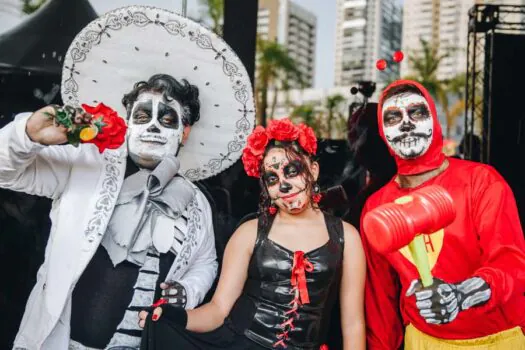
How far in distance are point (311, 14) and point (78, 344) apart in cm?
342

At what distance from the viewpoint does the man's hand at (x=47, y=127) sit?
2.18 metres

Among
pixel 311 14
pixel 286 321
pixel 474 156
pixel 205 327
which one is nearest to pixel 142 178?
pixel 205 327

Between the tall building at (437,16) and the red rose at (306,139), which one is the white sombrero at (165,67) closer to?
the red rose at (306,139)

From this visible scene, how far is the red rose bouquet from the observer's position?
221 centimetres

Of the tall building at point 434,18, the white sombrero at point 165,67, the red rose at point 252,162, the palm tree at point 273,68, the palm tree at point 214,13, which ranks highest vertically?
the palm tree at point 273,68

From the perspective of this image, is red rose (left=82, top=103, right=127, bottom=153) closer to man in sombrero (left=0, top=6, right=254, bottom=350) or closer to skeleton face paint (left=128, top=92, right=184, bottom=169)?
man in sombrero (left=0, top=6, right=254, bottom=350)

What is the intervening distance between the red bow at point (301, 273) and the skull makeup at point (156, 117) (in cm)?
80

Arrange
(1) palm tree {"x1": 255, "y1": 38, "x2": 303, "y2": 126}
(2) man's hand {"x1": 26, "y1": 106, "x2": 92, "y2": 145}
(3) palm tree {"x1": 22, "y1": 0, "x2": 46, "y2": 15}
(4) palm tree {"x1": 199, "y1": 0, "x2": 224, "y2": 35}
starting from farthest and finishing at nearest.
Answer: (1) palm tree {"x1": 255, "y1": 38, "x2": 303, "y2": 126}
(4) palm tree {"x1": 199, "y1": 0, "x2": 224, "y2": 35}
(3) palm tree {"x1": 22, "y1": 0, "x2": 46, "y2": 15}
(2) man's hand {"x1": 26, "y1": 106, "x2": 92, "y2": 145}

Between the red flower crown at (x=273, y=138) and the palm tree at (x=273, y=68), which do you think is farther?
the palm tree at (x=273, y=68)

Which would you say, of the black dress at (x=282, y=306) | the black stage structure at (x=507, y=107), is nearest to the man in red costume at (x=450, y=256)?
the black dress at (x=282, y=306)

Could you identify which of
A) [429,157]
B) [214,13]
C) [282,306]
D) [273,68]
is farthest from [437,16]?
[273,68]

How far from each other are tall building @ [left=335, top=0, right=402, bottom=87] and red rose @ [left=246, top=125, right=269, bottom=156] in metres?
2.56

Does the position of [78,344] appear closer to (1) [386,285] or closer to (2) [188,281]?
(2) [188,281]

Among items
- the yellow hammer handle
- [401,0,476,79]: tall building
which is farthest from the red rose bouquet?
[401,0,476,79]: tall building
